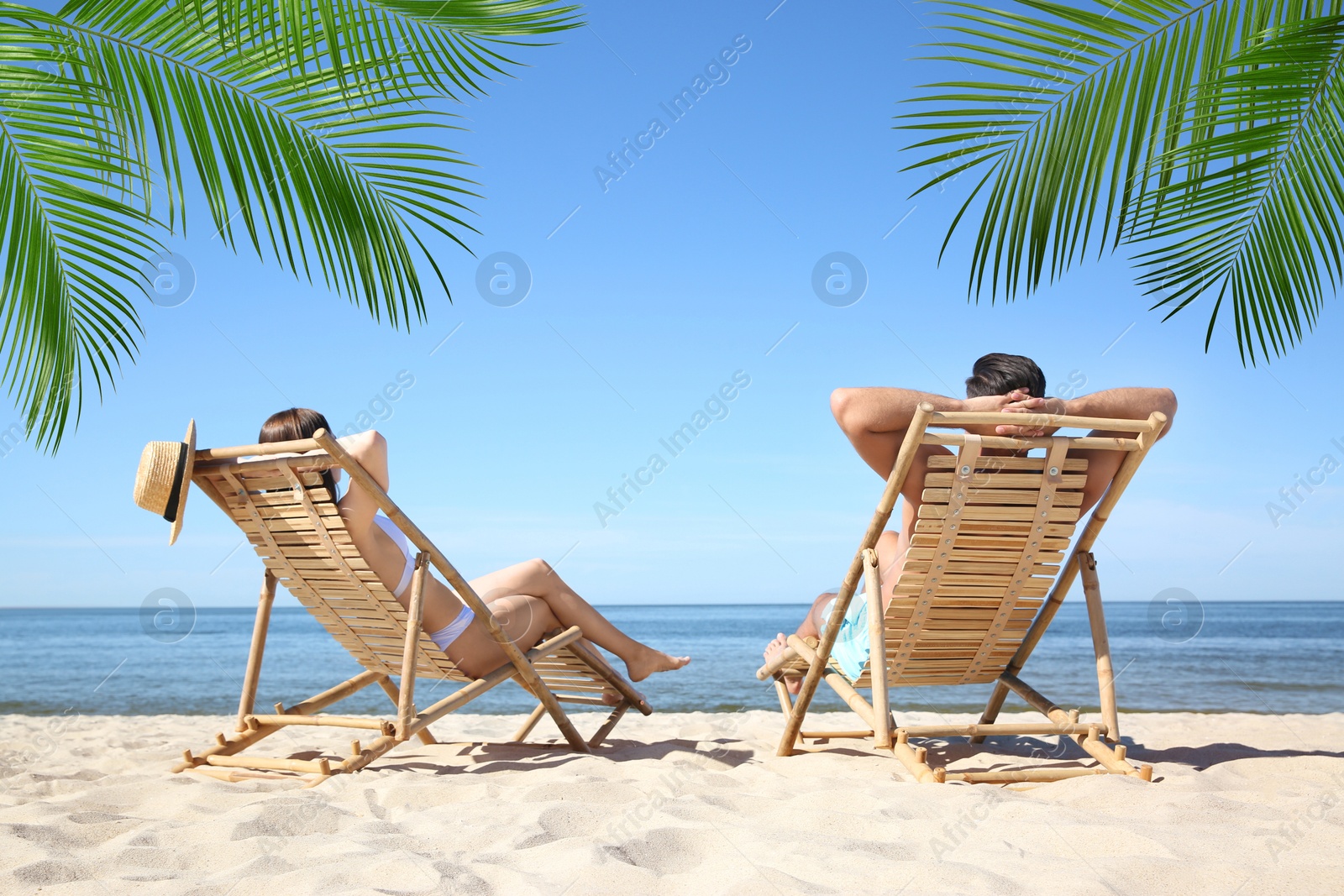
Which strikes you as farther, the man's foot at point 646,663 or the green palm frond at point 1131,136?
the man's foot at point 646,663

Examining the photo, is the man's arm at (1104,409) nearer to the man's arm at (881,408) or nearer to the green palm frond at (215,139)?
the man's arm at (881,408)

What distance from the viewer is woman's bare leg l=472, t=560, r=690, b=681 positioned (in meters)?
3.88

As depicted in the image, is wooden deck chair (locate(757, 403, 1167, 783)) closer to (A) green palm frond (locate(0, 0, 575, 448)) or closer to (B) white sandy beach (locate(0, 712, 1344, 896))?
(B) white sandy beach (locate(0, 712, 1344, 896))

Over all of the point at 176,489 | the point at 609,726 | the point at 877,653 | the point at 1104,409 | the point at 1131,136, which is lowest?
the point at 609,726

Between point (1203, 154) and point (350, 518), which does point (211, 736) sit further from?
point (1203, 154)

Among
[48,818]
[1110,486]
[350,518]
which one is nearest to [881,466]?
[1110,486]

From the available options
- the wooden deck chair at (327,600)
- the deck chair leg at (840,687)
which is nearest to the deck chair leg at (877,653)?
the deck chair leg at (840,687)

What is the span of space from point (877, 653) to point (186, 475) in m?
2.49

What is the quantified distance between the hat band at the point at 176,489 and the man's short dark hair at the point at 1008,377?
2.80 metres

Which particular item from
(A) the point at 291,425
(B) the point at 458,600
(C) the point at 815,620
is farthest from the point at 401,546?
(C) the point at 815,620

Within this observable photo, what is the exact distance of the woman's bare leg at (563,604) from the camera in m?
3.88

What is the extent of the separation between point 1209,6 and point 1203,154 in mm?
375

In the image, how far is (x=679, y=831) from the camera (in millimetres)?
2078

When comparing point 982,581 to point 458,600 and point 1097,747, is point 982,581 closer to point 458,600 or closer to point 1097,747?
point 1097,747
